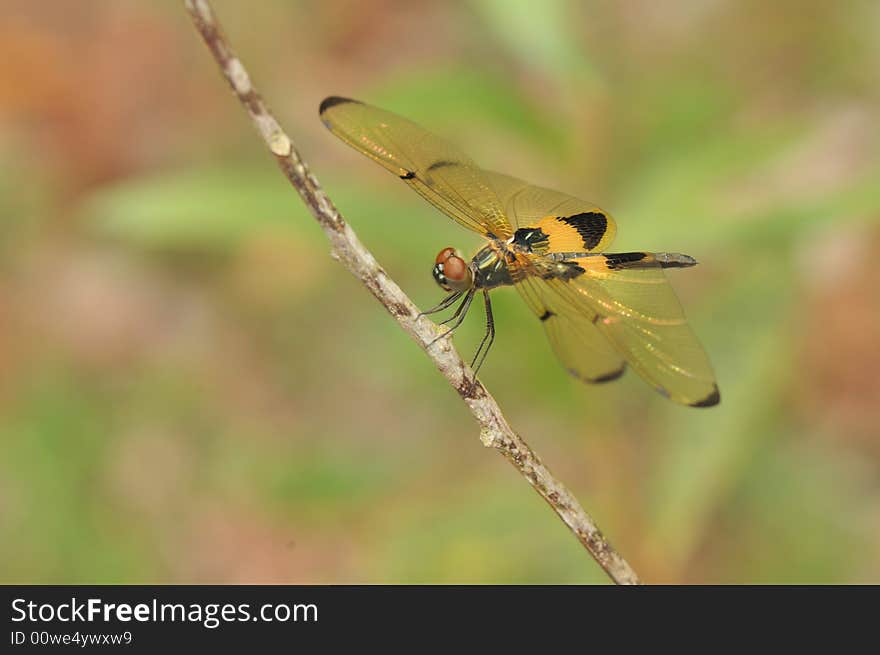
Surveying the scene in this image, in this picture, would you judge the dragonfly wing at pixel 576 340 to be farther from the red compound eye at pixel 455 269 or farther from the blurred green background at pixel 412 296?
the blurred green background at pixel 412 296

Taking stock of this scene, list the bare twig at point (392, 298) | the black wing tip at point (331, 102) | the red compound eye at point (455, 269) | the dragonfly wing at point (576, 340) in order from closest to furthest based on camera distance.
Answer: the bare twig at point (392, 298) < the black wing tip at point (331, 102) < the red compound eye at point (455, 269) < the dragonfly wing at point (576, 340)

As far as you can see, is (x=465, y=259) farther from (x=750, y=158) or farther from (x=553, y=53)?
(x=750, y=158)

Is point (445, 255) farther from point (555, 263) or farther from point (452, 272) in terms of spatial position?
point (555, 263)

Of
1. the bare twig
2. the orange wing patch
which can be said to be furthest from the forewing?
the bare twig

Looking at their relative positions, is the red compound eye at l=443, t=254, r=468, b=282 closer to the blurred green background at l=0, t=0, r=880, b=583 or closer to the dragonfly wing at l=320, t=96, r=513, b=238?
the dragonfly wing at l=320, t=96, r=513, b=238

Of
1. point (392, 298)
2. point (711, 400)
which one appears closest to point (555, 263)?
point (711, 400)

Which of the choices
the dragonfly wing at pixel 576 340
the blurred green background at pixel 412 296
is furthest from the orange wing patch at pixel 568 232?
the blurred green background at pixel 412 296
